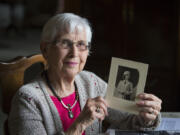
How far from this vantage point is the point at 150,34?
138 inches

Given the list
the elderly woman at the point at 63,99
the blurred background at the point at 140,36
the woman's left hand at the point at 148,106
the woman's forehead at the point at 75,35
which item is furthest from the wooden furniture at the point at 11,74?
the blurred background at the point at 140,36

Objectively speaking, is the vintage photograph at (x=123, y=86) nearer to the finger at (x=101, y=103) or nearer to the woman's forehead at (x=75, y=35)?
the finger at (x=101, y=103)

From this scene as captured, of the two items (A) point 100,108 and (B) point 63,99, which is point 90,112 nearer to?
(A) point 100,108

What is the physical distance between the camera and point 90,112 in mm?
1017

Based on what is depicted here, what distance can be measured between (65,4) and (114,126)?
2579mm

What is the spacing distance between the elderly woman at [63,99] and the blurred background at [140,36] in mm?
2239

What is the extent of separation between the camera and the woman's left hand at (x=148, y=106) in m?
1.04

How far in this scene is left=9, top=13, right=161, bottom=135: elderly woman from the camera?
105cm

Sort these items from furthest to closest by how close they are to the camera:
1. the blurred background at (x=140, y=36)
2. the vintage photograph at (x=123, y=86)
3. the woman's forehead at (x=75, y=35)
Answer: the blurred background at (x=140, y=36) < the woman's forehead at (x=75, y=35) < the vintage photograph at (x=123, y=86)

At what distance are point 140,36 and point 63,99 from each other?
8.03ft

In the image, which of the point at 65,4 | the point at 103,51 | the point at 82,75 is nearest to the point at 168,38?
the point at 103,51

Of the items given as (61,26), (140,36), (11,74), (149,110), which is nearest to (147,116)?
(149,110)

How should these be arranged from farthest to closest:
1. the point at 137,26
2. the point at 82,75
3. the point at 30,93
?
the point at 137,26 < the point at 82,75 < the point at 30,93

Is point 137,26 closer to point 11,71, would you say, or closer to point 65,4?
point 65,4
